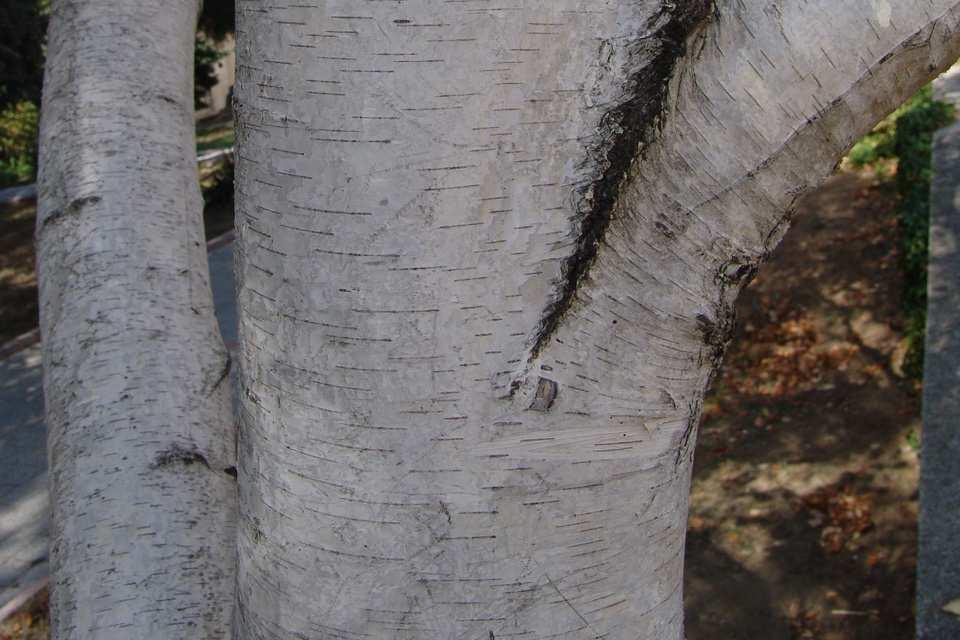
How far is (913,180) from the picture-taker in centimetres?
812

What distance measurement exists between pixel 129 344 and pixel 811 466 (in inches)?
198

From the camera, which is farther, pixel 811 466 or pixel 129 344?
pixel 811 466

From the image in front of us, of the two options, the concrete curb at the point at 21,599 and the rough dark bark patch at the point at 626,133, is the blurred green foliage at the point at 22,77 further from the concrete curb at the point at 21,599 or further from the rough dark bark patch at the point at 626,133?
the rough dark bark patch at the point at 626,133

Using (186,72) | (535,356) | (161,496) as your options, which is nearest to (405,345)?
(535,356)

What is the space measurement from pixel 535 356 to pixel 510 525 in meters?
0.18

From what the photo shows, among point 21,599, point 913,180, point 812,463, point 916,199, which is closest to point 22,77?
point 21,599

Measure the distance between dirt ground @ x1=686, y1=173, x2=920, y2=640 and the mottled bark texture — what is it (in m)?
3.64

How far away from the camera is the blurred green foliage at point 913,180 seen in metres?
6.47

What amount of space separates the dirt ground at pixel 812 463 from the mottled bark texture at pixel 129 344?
143 inches

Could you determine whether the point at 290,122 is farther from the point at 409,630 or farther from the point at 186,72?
the point at 186,72

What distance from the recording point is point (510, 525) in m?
0.96

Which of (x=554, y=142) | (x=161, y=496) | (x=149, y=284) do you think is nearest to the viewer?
(x=554, y=142)

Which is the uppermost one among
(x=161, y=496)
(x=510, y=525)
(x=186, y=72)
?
(x=186, y=72)

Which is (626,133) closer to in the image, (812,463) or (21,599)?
(21,599)
